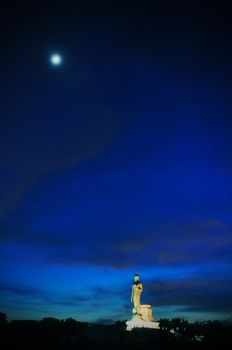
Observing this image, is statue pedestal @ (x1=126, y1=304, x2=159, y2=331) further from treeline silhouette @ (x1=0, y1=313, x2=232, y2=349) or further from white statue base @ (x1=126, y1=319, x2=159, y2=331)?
treeline silhouette @ (x1=0, y1=313, x2=232, y2=349)

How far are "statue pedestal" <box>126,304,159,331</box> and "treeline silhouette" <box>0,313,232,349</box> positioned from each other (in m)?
1.57

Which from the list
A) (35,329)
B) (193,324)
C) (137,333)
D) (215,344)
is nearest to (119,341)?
(137,333)

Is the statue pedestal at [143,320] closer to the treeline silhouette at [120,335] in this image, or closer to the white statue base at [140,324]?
the white statue base at [140,324]

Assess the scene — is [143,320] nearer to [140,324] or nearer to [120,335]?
[140,324]

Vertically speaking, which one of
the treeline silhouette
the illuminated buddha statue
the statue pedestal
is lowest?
the treeline silhouette

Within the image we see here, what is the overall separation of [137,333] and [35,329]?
16.5 meters

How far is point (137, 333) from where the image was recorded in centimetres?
4934

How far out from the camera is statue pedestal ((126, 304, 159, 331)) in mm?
56156

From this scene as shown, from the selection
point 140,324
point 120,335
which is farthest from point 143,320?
point 120,335

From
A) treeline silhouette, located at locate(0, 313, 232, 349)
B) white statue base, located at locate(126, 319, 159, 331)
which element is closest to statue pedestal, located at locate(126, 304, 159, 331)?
white statue base, located at locate(126, 319, 159, 331)

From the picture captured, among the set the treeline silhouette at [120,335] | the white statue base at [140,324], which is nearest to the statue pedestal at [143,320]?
the white statue base at [140,324]

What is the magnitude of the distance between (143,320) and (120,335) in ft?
33.2

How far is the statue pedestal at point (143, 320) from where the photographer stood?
56.2 m

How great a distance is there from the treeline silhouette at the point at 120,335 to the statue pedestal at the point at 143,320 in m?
1.57
